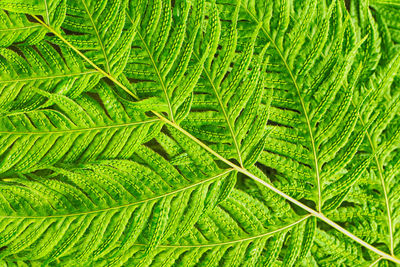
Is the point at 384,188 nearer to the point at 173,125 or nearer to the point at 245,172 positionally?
the point at 245,172

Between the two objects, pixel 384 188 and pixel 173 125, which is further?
pixel 384 188

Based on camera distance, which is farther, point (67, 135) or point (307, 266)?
point (307, 266)

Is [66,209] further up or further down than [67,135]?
further down

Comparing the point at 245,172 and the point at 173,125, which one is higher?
the point at 173,125

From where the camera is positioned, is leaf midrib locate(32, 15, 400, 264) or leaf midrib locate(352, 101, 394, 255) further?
leaf midrib locate(352, 101, 394, 255)

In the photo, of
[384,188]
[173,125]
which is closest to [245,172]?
[173,125]

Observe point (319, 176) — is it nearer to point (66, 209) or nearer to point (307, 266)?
point (307, 266)

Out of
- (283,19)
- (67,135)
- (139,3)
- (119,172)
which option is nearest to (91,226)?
(119,172)

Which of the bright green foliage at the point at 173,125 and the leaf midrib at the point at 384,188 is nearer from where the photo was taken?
the bright green foliage at the point at 173,125
